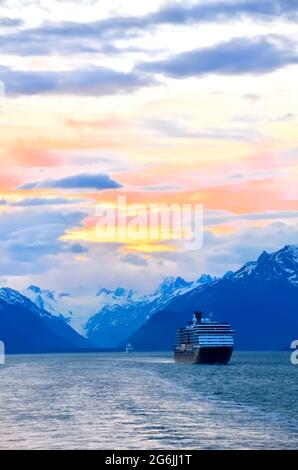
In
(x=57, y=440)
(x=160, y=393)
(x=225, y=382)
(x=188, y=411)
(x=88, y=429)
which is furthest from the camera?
(x=225, y=382)

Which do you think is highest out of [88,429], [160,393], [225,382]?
[225,382]

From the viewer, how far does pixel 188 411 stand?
10888 centimetres

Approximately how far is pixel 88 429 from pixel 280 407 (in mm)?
32250

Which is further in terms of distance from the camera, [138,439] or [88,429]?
[88,429]
